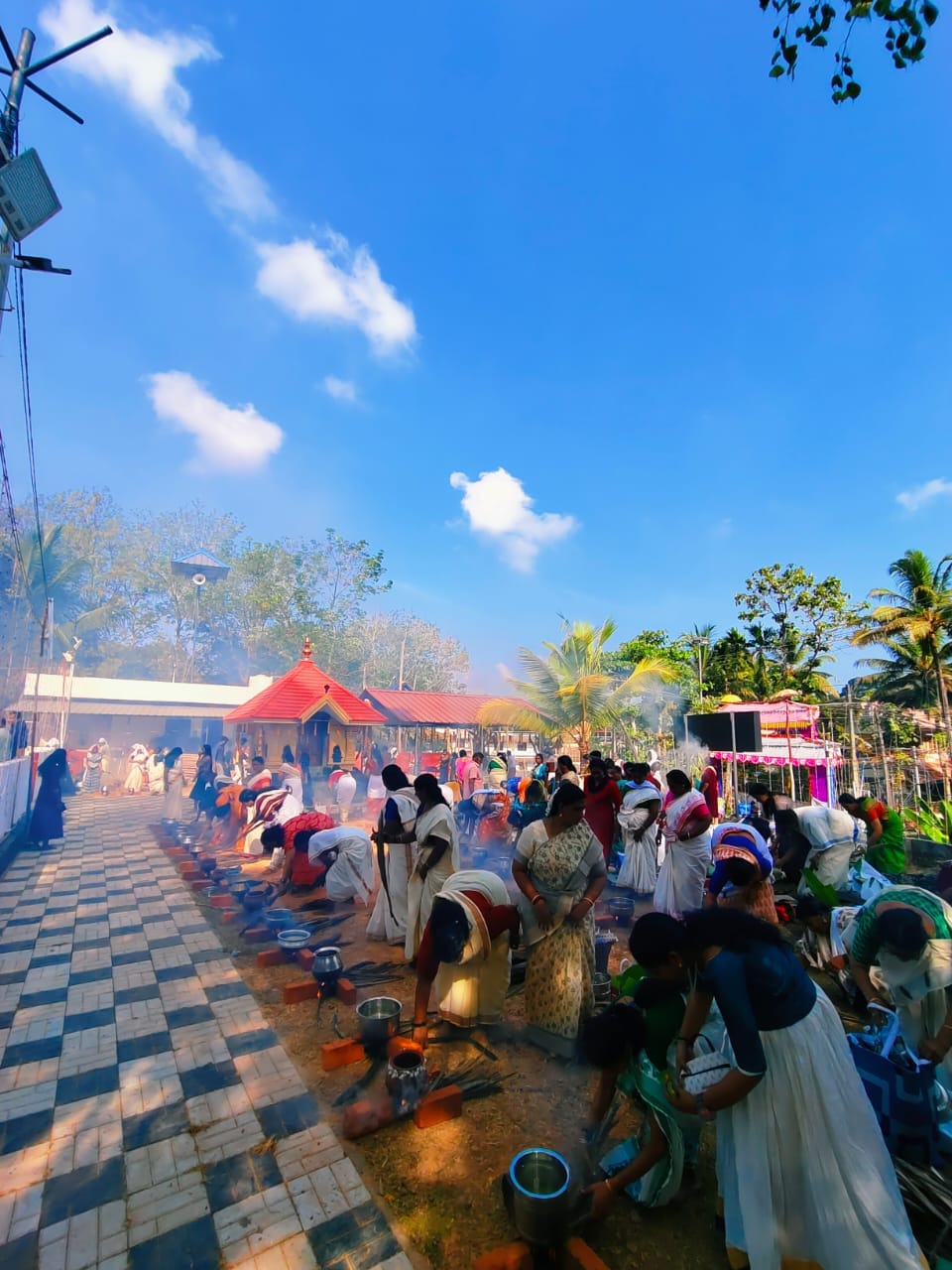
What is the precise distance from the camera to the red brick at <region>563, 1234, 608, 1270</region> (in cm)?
230

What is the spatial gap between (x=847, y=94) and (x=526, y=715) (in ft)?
53.1

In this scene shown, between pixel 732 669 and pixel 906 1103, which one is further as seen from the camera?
pixel 732 669

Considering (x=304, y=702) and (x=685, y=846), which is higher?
(x=304, y=702)

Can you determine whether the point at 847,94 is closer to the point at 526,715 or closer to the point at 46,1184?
the point at 46,1184

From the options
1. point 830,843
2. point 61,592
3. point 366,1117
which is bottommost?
point 366,1117

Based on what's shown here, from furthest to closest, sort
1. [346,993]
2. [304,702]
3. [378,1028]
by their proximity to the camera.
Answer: [304,702] < [346,993] < [378,1028]

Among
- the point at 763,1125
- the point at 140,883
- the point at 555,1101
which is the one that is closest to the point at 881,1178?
the point at 763,1125

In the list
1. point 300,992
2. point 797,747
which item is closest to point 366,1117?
point 300,992

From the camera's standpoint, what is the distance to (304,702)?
17531mm

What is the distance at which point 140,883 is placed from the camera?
8.51 metres

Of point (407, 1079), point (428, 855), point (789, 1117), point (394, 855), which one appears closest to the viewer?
point (789, 1117)

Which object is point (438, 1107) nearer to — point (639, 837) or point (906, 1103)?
point (906, 1103)

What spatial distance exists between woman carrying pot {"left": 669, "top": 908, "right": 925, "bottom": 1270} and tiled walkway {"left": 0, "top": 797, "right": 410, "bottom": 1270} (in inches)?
60.3

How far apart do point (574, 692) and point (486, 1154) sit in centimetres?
1402
